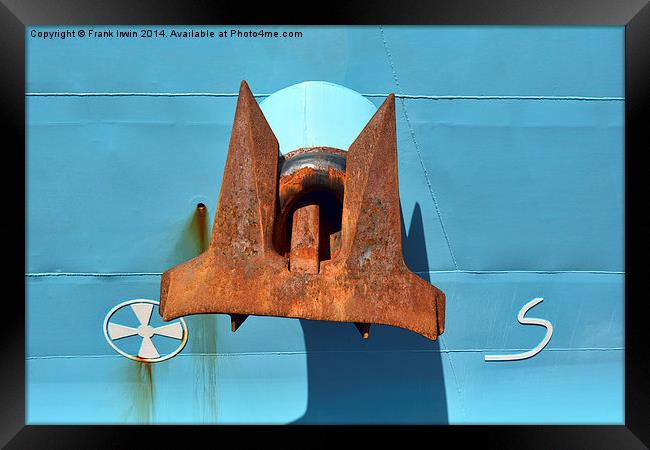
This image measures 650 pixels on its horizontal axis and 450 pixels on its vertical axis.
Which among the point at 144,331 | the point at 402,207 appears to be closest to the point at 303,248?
the point at 402,207

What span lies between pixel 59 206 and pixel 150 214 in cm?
43

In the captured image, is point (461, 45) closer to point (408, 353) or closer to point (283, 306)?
point (408, 353)

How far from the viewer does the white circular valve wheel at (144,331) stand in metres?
2.12

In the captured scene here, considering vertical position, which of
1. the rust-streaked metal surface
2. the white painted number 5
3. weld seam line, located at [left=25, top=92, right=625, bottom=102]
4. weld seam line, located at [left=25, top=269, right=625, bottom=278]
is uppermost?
weld seam line, located at [left=25, top=92, right=625, bottom=102]

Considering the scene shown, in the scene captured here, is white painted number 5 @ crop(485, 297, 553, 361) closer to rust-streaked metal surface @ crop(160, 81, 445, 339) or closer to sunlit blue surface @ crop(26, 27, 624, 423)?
sunlit blue surface @ crop(26, 27, 624, 423)

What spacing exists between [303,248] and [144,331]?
1.29m

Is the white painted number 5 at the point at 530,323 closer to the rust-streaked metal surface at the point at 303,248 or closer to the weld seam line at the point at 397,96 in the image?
the weld seam line at the point at 397,96

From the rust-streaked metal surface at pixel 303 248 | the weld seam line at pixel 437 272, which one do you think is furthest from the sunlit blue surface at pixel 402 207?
the rust-streaked metal surface at pixel 303 248

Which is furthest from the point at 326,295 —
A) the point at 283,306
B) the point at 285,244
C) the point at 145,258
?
the point at 145,258

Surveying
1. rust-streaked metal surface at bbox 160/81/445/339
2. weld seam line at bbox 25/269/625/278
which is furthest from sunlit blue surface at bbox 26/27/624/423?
rust-streaked metal surface at bbox 160/81/445/339

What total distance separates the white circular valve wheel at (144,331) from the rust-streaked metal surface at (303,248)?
923mm

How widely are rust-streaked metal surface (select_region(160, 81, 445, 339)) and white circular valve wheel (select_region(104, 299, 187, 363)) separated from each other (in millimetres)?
923

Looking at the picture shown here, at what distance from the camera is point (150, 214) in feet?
6.99

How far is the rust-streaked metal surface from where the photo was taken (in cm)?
113
